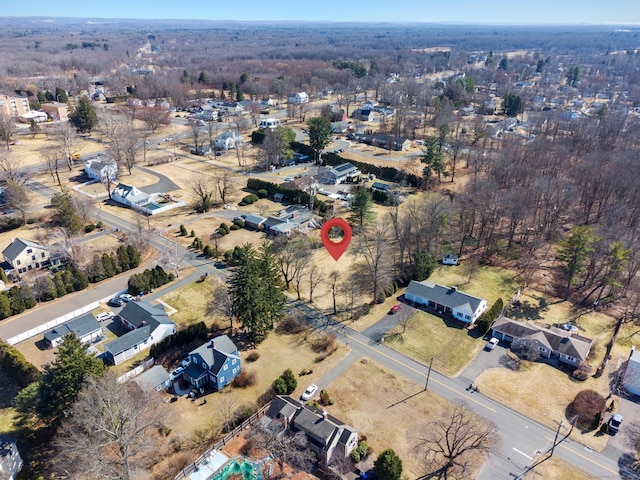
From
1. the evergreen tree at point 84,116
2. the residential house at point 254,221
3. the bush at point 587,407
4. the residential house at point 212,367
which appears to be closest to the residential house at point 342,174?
the residential house at point 254,221

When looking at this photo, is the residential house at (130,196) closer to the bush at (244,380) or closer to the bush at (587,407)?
the bush at (244,380)

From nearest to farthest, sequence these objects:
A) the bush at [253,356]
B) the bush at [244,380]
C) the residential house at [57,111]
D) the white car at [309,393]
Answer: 1. the white car at [309,393]
2. the bush at [244,380]
3. the bush at [253,356]
4. the residential house at [57,111]

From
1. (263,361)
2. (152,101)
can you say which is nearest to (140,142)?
(152,101)

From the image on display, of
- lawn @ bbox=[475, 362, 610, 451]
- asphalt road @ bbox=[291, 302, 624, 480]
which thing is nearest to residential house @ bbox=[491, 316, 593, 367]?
lawn @ bbox=[475, 362, 610, 451]

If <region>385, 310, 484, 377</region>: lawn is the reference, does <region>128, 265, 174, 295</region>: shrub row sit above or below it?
above

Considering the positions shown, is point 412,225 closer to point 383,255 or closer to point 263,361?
point 383,255

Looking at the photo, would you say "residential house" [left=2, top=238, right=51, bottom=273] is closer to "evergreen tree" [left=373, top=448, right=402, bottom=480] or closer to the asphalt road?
the asphalt road
